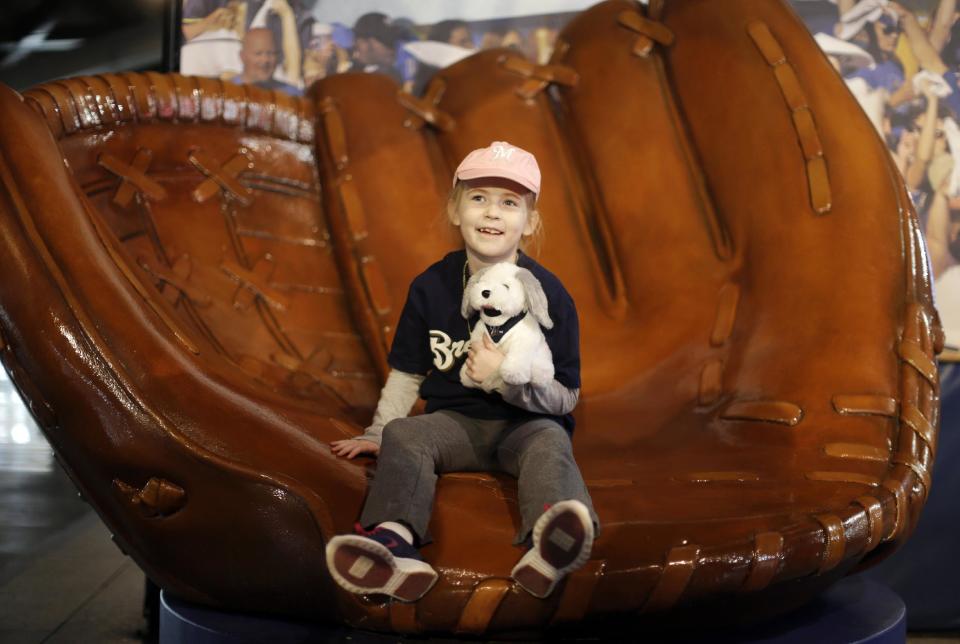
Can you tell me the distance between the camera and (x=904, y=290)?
1824mm

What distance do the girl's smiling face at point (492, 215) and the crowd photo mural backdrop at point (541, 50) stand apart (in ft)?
3.92

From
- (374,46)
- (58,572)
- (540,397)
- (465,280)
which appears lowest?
(58,572)

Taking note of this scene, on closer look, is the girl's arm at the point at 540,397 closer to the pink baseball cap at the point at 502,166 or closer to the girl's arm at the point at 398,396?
the girl's arm at the point at 398,396

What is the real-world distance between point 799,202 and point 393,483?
106cm

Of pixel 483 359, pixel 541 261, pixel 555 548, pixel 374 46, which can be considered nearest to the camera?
pixel 555 548

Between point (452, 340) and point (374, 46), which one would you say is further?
point (374, 46)

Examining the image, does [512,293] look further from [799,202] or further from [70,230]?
[799,202]

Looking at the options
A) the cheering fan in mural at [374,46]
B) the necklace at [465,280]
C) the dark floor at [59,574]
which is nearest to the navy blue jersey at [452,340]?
the necklace at [465,280]

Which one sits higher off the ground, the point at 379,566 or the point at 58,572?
the point at 379,566

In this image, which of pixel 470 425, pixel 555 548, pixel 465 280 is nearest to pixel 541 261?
pixel 465 280

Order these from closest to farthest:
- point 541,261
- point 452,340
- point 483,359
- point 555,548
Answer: point 555,548 → point 483,359 → point 452,340 → point 541,261

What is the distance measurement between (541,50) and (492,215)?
4.23 feet

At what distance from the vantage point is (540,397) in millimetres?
1515

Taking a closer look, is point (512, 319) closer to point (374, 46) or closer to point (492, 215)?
point (492, 215)
